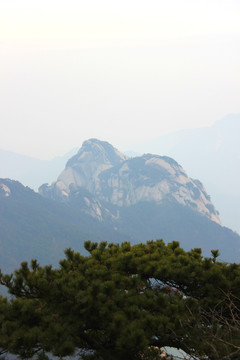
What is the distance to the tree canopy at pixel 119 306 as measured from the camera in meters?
6.84

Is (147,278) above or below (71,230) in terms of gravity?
above

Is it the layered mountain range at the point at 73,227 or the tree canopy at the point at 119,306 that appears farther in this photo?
the layered mountain range at the point at 73,227

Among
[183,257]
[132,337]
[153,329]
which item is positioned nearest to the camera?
[132,337]

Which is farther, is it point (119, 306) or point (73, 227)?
point (73, 227)

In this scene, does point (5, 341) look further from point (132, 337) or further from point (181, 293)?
point (181, 293)

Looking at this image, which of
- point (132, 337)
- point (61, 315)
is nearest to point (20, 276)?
point (61, 315)

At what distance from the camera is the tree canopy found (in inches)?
269

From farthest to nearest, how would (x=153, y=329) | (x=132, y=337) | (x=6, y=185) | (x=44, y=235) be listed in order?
(x=6, y=185) → (x=44, y=235) → (x=153, y=329) → (x=132, y=337)

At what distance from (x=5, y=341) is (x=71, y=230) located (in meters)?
164

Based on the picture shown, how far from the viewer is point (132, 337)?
6570 mm

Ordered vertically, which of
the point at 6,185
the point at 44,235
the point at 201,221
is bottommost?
the point at 44,235

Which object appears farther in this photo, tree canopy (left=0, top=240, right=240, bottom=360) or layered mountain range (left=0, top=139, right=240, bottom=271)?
layered mountain range (left=0, top=139, right=240, bottom=271)

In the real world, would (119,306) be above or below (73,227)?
above

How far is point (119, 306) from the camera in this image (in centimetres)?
726
